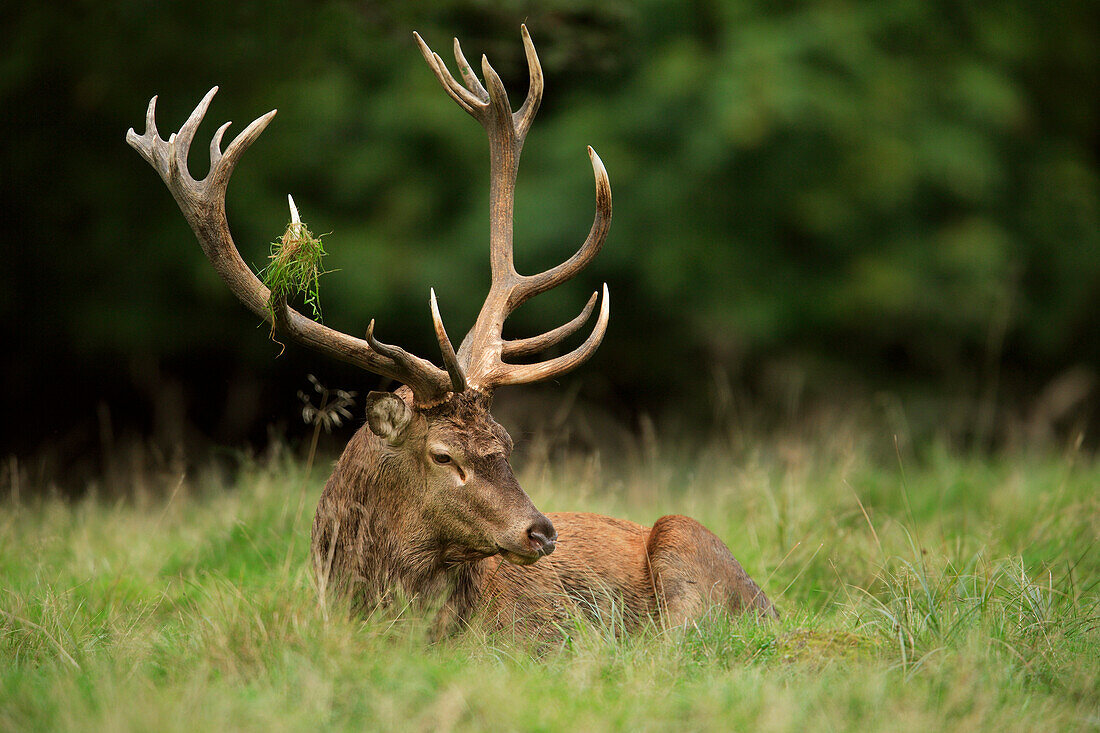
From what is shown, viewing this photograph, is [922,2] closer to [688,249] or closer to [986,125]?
[986,125]

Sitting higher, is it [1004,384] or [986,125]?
[986,125]


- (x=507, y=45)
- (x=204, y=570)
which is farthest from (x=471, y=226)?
(x=204, y=570)

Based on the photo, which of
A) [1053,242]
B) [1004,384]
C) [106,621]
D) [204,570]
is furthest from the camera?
[1004,384]

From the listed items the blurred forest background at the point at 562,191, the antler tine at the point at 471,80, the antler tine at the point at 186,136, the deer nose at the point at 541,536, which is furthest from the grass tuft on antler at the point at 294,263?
the blurred forest background at the point at 562,191

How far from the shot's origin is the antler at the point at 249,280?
4105 millimetres

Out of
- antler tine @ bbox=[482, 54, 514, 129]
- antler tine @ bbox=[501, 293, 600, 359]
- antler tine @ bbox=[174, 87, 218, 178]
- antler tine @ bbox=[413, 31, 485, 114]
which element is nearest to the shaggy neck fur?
antler tine @ bbox=[501, 293, 600, 359]

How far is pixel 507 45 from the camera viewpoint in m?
9.37

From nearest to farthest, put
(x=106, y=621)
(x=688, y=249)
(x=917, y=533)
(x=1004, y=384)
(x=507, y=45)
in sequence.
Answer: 1. (x=106, y=621)
2. (x=917, y=533)
3. (x=507, y=45)
4. (x=688, y=249)
5. (x=1004, y=384)

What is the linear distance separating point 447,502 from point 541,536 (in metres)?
0.36

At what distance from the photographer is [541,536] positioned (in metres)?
3.97

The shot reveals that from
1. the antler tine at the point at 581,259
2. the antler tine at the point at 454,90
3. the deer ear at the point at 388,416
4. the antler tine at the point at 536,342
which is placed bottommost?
the deer ear at the point at 388,416

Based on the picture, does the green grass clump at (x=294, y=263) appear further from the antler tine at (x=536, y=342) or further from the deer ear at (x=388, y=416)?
the antler tine at (x=536, y=342)

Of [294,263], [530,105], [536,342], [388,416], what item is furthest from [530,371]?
[530,105]

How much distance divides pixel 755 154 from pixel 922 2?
2143 millimetres
